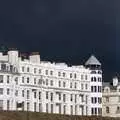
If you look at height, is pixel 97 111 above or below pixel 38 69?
below

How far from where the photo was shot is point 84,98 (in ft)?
632

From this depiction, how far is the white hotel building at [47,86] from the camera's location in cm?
17075

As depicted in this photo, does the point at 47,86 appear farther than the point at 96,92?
No

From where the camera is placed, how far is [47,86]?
18138 cm

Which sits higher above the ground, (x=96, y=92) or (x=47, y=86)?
(x=47, y=86)

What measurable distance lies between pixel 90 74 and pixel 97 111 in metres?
11.4

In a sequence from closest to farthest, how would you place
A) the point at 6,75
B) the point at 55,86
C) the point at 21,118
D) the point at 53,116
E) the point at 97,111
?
1. the point at 21,118
2. the point at 53,116
3. the point at 6,75
4. the point at 55,86
5. the point at 97,111

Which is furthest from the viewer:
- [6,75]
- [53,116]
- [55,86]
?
[55,86]

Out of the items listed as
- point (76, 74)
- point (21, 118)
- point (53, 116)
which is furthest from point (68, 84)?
point (21, 118)

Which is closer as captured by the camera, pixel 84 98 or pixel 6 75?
pixel 6 75

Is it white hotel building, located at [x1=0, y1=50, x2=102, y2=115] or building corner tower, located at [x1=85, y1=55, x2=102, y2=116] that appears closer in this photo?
white hotel building, located at [x1=0, y1=50, x2=102, y2=115]

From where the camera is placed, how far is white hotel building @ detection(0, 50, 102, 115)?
6722 inches

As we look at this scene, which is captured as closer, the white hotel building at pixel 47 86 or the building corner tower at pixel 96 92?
the white hotel building at pixel 47 86

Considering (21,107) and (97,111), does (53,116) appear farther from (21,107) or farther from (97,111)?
(97,111)
